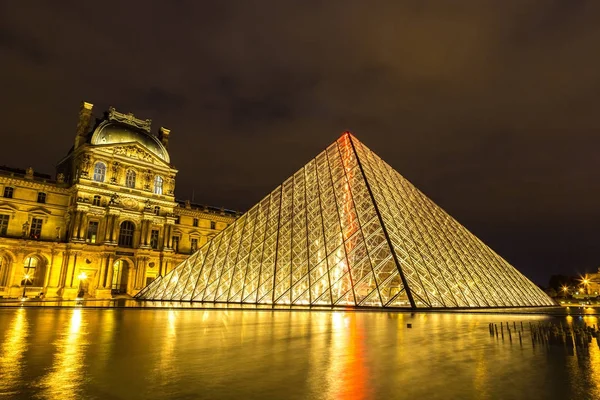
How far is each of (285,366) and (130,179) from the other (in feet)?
134

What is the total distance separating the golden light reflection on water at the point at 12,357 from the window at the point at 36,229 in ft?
109

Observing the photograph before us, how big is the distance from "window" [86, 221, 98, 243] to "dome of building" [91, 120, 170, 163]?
8.36 m

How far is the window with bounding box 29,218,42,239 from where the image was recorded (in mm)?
36375

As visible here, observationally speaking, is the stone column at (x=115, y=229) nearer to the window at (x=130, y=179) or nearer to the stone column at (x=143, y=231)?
the stone column at (x=143, y=231)

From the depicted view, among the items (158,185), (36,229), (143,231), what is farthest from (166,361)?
(158,185)

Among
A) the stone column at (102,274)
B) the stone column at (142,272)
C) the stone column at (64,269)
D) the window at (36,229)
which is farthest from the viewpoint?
the stone column at (142,272)

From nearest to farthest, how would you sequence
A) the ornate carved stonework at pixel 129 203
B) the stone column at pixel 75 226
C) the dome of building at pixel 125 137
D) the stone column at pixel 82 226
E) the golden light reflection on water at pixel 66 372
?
the golden light reflection on water at pixel 66 372, the stone column at pixel 75 226, the stone column at pixel 82 226, the dome of building at pixel 125 137, the ornate carved stonework at pixel 129 203

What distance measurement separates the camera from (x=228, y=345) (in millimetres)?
6859

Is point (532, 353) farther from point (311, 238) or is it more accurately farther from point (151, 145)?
point (151, 145)

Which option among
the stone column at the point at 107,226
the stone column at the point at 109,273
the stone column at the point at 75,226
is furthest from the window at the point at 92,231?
the stone column at the point at 109,273

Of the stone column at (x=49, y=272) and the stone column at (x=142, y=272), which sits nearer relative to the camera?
the stone column at (x=49, y=272)

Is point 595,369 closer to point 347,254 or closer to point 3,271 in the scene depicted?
point 347,254

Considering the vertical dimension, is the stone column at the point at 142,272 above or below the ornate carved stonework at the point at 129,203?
below

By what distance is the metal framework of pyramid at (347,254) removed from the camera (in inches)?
678
